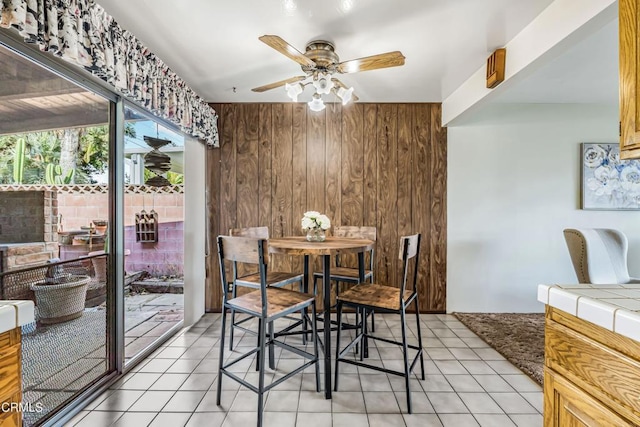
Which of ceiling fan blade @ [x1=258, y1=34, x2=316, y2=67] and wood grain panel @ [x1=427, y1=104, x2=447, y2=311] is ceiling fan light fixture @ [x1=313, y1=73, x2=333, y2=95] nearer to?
ceiling fan blade @ [x1=258, y1=34, x2=316, y2=67]

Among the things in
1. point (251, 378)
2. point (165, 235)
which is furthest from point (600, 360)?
point (165, 235)

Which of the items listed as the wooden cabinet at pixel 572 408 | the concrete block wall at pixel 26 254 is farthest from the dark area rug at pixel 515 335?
the concrete block wall at pixel 26 254

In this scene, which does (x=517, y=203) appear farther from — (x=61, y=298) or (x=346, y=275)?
(x=61, y=298)

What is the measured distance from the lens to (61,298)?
180 cm

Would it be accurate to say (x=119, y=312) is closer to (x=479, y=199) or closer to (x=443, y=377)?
(x=443, y=377)

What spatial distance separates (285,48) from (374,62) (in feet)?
1.81

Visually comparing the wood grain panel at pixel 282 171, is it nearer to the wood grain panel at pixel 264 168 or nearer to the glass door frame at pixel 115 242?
the wood grain panel at pixel 264 168

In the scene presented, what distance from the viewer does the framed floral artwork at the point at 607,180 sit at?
3.27 metres

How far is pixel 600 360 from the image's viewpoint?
84 cm

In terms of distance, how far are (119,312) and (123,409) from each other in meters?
0.61

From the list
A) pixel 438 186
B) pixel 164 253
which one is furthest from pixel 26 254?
pixel 438 186

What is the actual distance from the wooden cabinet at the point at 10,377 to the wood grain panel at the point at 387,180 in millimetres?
2954

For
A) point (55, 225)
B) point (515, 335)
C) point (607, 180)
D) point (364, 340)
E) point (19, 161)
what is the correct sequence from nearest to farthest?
point (19, 161), point (55, 225), point (364, 340), point (515, 335), point (607, 180)

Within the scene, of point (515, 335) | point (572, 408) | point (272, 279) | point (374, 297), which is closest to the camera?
point (572, 408)
